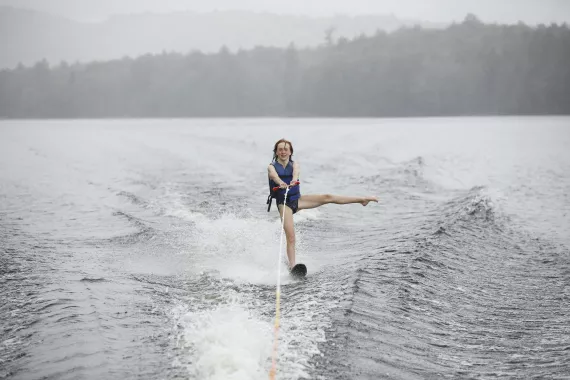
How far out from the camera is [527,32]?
132 metres

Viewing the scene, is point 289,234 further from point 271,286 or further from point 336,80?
point 336,80

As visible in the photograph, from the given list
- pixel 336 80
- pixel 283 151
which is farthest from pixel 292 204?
pixel 336 80

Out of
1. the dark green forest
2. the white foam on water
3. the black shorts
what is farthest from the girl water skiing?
the dark green forest

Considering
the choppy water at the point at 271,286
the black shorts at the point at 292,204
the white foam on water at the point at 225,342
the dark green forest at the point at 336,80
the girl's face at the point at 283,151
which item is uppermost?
the dark green forest at the point at 336,80

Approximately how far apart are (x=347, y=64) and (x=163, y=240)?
426 ft

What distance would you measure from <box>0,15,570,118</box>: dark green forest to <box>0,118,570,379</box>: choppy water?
349ft

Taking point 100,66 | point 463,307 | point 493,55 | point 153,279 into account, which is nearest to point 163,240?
point 153,279

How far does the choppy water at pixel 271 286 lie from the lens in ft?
18.6

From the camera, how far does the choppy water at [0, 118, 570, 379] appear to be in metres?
5.68

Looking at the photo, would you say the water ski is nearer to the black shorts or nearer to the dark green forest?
the black shorts

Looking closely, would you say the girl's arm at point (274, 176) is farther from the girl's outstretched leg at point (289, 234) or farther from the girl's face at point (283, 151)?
the girl's outstretched leg at point (289, 234)

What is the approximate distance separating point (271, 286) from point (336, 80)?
419 ft

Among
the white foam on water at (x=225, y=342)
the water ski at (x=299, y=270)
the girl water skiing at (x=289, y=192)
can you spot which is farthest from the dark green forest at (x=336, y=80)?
the white foam on water at (x=225, y=342)

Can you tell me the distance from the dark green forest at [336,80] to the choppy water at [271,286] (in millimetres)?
106517
